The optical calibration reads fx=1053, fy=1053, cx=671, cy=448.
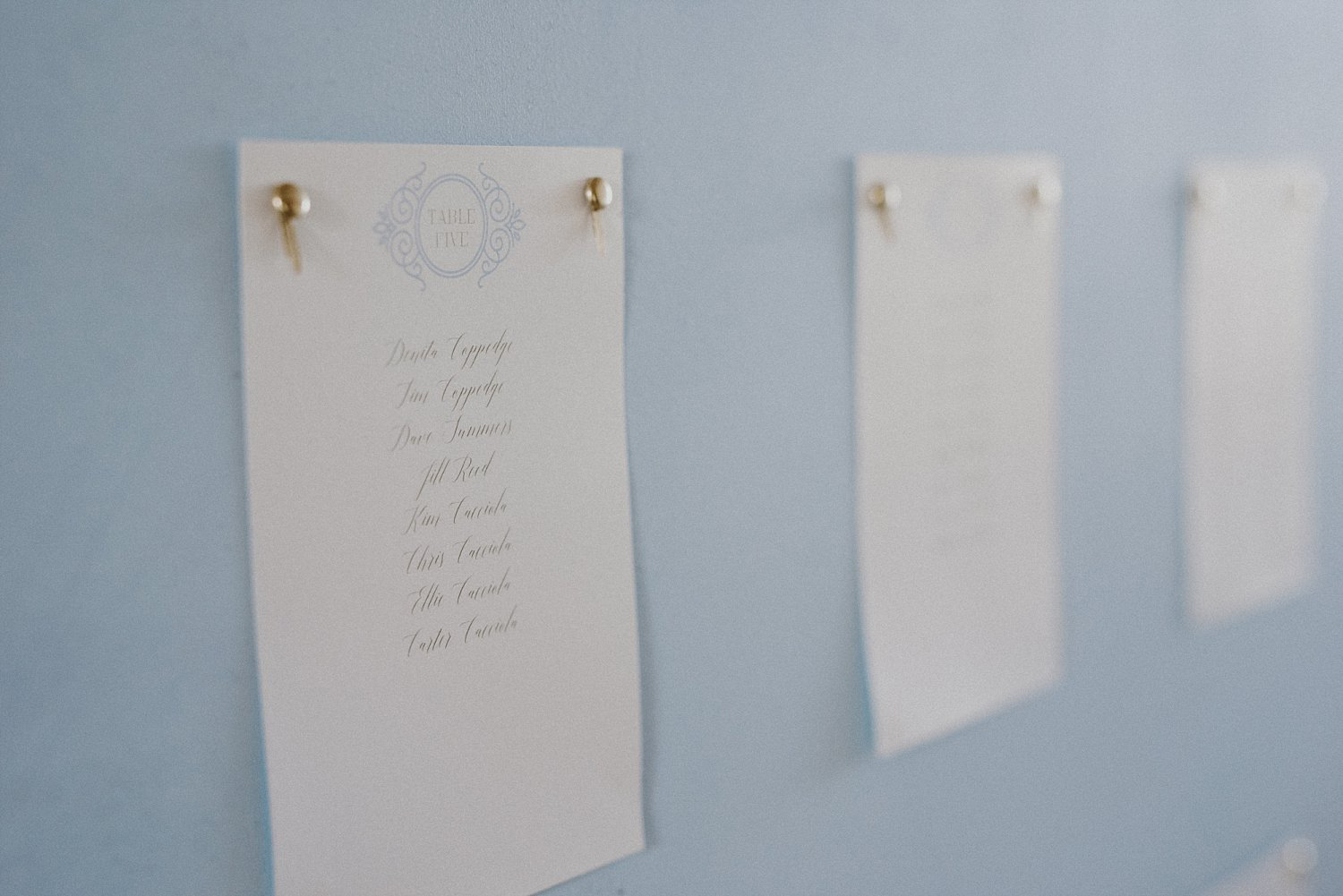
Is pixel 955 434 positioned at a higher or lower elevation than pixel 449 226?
lower

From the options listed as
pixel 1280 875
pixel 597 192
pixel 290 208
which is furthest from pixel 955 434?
pixel 1280 875

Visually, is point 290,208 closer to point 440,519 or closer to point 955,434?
point 440,519

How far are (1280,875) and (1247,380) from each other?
555 millimetres

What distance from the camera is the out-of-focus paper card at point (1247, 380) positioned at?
103cm

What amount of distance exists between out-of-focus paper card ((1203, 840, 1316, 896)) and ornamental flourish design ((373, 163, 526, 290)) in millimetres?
1027

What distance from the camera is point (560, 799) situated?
26.9 inches

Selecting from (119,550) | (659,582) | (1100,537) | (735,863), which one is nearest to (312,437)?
(119,550)

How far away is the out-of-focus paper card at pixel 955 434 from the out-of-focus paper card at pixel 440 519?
22 cm

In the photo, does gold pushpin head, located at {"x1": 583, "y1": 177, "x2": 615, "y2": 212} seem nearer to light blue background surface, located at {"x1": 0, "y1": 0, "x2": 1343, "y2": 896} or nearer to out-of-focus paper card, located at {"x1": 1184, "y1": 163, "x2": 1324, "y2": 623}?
light blue background surface, located at {"x1": 0, "y1": 0, "x2": 1343, "y2": 896}

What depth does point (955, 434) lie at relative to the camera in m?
0.86

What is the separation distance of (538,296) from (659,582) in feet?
0.69

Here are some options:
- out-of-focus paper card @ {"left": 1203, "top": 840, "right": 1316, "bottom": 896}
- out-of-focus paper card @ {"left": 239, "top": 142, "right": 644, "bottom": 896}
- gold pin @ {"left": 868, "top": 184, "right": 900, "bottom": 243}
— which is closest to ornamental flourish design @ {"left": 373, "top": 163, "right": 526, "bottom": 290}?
out-of-focus paper card @ {"left": 239, "top": 142, "right": 644, "bottom": 896}

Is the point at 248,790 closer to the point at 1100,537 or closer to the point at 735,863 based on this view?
the point at 735,863

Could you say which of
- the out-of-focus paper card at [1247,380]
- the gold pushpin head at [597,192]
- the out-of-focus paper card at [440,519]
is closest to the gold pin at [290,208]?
the out-of-focus paper card at [440,519]
